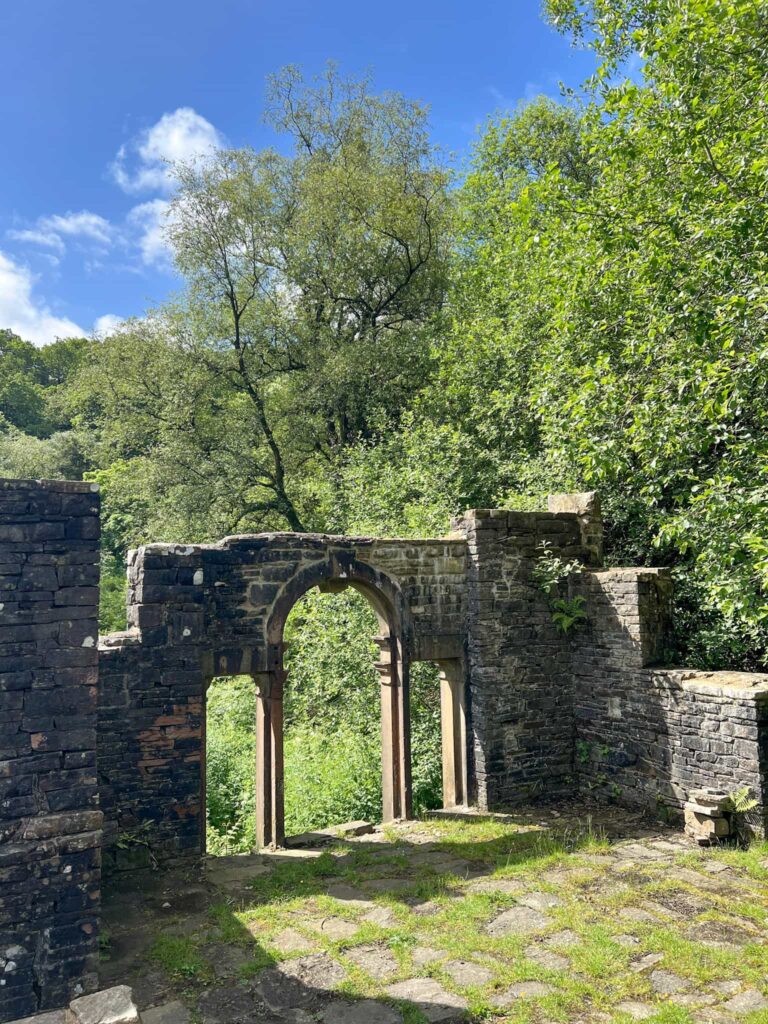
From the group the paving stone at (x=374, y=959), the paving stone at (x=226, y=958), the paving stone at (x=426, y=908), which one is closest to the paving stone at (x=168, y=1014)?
the paving stone at (x=226, y=958)

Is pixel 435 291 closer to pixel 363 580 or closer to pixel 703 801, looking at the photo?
pixel 363 580

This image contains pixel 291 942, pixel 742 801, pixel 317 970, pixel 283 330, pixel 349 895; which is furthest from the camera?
pixel 283 330

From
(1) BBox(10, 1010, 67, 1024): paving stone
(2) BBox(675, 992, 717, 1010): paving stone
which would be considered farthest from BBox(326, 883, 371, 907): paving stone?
(1) BBox(10, 1010, 67, 1024): paving stone

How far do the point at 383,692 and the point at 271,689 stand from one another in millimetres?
1677

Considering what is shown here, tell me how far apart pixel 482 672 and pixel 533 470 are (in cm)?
397

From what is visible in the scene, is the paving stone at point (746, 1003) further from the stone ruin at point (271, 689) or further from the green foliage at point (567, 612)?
the green foliage at point (567, 612)

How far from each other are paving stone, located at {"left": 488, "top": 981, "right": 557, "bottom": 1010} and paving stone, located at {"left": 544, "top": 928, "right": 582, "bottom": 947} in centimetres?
56

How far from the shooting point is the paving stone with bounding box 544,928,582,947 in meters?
5.09

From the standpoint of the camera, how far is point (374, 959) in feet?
16.4

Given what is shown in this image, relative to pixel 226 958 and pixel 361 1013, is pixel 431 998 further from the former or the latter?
pixel 226 958

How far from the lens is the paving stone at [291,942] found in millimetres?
5191

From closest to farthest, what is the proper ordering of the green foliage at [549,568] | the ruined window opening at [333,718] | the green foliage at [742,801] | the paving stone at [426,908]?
the paving stone at [426,908] < the green foliage at [742,801] < the green foliage at [549,568] < the ruined window opening at [333,718]

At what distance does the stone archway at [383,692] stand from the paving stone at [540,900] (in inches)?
106

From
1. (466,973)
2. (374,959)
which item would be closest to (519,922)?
(466,973)
